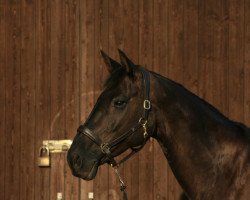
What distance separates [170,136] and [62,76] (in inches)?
129

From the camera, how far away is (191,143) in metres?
4.84

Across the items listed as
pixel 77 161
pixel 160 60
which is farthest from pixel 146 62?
pixel 77 161

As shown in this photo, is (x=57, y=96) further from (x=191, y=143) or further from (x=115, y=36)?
(x=191, y=143)

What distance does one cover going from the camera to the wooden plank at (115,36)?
25.8 ft

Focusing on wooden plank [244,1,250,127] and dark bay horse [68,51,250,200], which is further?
wooden plank [244,1,250,127]

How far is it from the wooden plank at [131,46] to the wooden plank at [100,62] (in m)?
0.21

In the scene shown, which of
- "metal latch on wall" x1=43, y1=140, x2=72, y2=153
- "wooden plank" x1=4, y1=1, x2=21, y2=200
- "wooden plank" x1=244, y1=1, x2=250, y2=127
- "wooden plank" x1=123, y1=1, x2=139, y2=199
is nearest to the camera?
"wooden plank" x1=244, y1=1, x2=250, y2=127

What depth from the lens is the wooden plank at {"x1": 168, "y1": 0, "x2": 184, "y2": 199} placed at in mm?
7789

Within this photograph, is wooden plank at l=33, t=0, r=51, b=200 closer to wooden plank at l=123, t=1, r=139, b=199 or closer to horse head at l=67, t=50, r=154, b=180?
wooden plank at l=123, t=1, r=139, b=199

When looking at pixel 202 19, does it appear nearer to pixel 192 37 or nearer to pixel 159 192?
pixel 192 37

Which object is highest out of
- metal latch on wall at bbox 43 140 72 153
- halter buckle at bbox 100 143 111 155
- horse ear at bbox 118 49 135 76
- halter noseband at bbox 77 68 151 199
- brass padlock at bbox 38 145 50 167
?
horse ear at bbox 118 49 135 76

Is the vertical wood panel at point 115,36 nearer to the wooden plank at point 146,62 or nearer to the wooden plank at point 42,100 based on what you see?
the wooden plank at point 146,62

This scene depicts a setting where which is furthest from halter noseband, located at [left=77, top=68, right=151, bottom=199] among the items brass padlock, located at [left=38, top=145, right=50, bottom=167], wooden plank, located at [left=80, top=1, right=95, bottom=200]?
brass padlock, located at [left=38, top=145, right=50, bottom=167]

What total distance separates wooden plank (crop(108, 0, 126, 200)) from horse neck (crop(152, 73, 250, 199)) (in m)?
3.02
